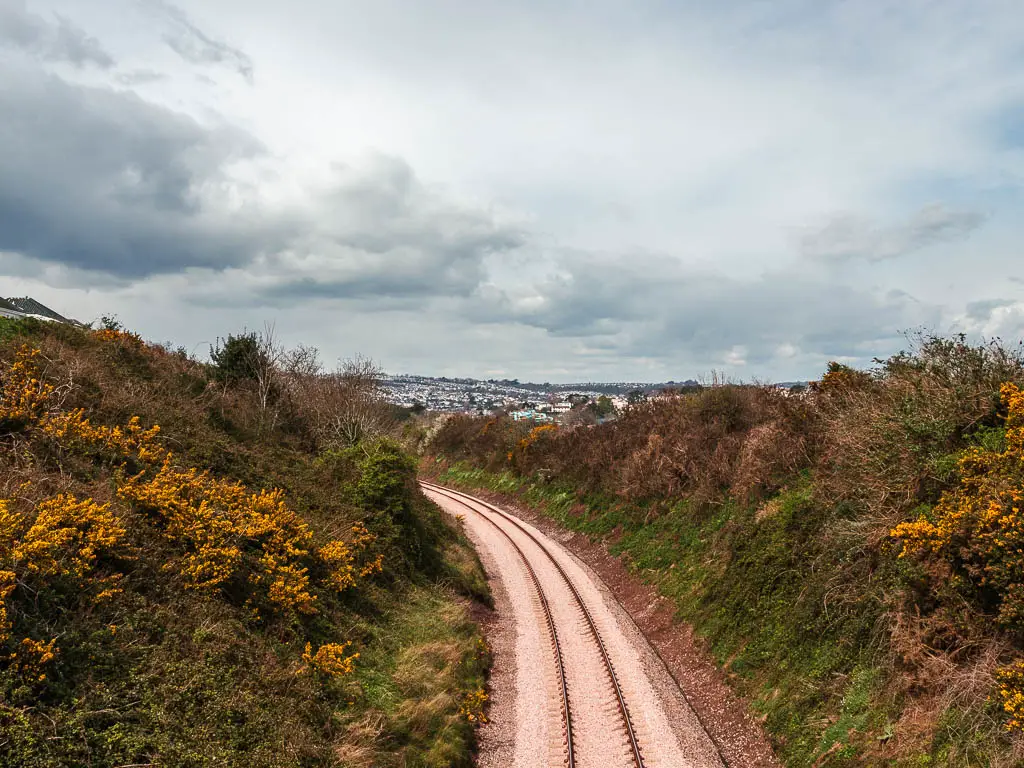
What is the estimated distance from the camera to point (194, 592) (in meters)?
10.2

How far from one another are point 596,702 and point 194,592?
8.98 m

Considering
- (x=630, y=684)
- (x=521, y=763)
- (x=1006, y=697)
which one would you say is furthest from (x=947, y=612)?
(x=521, y=763)

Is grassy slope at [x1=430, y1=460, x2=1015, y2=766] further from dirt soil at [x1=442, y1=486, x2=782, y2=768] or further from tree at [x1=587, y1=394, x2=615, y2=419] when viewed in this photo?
tree at [x1=587, y1=394, x2=615, y2=419]

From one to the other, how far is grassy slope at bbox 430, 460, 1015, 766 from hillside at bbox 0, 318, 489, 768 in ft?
21.5

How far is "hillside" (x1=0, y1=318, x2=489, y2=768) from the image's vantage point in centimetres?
736

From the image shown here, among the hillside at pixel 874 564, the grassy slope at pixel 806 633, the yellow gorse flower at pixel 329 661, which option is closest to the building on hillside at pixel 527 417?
the hillside at pixel 874 564

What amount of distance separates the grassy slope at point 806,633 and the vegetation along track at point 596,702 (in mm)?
2128

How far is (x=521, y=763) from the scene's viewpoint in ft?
35.2

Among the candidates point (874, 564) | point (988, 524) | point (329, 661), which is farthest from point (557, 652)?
point (988, 524)

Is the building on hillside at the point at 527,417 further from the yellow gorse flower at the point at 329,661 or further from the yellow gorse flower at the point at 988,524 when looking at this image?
the yellow gorse flower at the point at 988,524

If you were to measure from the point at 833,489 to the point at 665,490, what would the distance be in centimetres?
1096

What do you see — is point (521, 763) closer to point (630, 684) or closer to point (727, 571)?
point (630, 684)

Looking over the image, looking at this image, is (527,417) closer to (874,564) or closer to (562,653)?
(562,653)

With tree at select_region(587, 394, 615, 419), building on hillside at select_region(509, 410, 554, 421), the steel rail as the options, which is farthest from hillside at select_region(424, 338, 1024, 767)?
building on hillside at select_region(509, 410, 554, 421)
